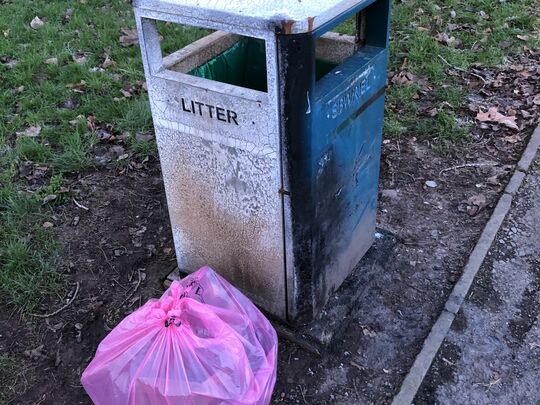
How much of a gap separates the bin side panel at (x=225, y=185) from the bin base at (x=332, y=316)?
0.33 feet

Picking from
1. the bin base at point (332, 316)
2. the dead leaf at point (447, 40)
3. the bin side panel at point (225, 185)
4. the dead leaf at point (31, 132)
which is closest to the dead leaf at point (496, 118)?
the dead leaf at point (447, 40)

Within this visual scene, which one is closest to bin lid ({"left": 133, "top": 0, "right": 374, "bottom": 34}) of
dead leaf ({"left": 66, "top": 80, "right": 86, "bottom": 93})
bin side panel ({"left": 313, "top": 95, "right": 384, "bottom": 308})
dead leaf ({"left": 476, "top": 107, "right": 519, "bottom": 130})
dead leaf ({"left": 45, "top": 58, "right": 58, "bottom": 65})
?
bin side panel ({"left": 313, "top": 95, "right": 384, "bottom": 308})

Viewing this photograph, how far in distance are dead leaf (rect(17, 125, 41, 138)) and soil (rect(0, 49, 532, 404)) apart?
0.63 meters

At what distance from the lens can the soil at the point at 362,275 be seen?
2.45 metres

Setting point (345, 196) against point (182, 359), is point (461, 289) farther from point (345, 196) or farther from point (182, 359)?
point (182, 359)

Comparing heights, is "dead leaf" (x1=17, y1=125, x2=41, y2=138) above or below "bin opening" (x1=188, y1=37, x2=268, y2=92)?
below

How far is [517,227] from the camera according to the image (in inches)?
125

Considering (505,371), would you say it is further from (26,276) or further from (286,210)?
(26,276)

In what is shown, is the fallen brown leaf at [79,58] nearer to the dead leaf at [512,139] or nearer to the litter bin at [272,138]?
the litter bin at [272,138]

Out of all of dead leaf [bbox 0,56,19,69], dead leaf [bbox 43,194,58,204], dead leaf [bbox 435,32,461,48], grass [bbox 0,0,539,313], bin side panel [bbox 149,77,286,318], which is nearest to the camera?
bin side panel [bbox 149,77,286,318]

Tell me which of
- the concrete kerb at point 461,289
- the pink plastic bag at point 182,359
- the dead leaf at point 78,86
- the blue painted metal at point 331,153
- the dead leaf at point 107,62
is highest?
the blue painted metal at point 331,153

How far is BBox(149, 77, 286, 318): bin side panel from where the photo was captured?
6.68ft

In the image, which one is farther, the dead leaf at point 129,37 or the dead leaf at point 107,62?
the dead leaf at point 129,37

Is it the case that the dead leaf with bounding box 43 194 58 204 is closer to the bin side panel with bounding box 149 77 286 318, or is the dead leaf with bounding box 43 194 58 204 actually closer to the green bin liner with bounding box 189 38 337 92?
the bin side panel with bounding box 149 77 286 318
